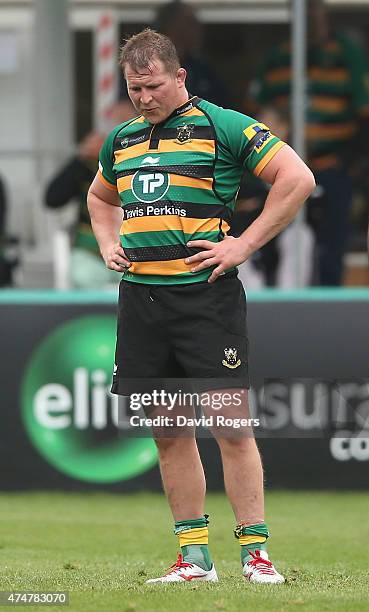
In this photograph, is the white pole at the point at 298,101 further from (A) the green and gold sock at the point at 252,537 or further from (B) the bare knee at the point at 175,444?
(A) the green and gold sock at the point at 252,537

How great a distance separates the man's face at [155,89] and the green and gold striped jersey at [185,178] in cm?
6

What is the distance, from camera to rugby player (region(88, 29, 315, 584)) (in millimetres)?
5312

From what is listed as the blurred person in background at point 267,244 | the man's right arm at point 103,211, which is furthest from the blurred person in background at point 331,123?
the man's right arm at point 103,211

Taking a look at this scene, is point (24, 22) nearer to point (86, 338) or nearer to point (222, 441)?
point (86, 338)

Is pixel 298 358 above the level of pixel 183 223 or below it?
below

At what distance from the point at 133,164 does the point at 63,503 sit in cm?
347

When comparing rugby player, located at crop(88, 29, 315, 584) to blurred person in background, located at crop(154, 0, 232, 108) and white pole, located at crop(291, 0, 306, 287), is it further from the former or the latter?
blurred person in background, located at crop(154, 0, 232, 108)

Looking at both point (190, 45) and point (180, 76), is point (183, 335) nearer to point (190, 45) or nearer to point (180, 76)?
point (180, 76)

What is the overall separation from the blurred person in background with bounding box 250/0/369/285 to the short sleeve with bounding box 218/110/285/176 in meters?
5.10

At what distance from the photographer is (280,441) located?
28.8ft

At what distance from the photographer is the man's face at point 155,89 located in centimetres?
528

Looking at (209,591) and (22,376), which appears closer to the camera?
Result: (209,591)

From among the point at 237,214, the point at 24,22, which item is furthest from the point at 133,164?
the point at 24,22

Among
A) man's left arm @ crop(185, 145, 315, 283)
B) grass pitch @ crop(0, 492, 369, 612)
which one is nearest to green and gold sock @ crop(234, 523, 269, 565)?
grass pitch @ crop(0, 492, 369, 612)
